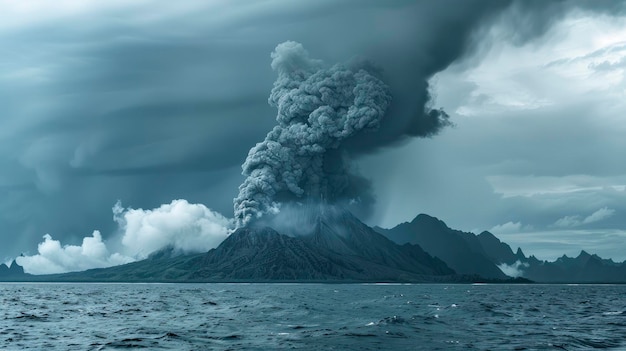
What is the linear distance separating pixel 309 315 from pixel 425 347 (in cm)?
3990

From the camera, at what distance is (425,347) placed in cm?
6078

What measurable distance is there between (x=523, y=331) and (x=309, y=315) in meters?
34.7

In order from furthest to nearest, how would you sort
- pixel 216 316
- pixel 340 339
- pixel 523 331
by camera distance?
pixel 216 316 → pixel 523 331 → pixel 340 339

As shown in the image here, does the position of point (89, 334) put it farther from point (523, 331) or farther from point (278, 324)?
point (523, 331)

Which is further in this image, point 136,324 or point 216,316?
point 216,316

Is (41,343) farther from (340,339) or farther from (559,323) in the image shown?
(559,323)

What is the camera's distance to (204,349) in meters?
58.8

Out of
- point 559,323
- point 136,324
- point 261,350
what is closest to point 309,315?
point 136,324

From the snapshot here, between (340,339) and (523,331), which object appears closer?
(340,339)

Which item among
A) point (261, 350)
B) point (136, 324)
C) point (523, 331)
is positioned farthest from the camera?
point (136, 324)

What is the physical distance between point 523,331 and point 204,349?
35224 millimetres

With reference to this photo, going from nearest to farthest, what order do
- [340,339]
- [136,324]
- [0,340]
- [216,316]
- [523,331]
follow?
[0,340] < [340,339] < [523,331] < [136,324] < [216,316]

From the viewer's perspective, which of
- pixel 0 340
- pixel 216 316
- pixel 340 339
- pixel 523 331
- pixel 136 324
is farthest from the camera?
pixel 216 316

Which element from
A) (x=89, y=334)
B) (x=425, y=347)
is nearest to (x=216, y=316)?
(x=89, y=334)
